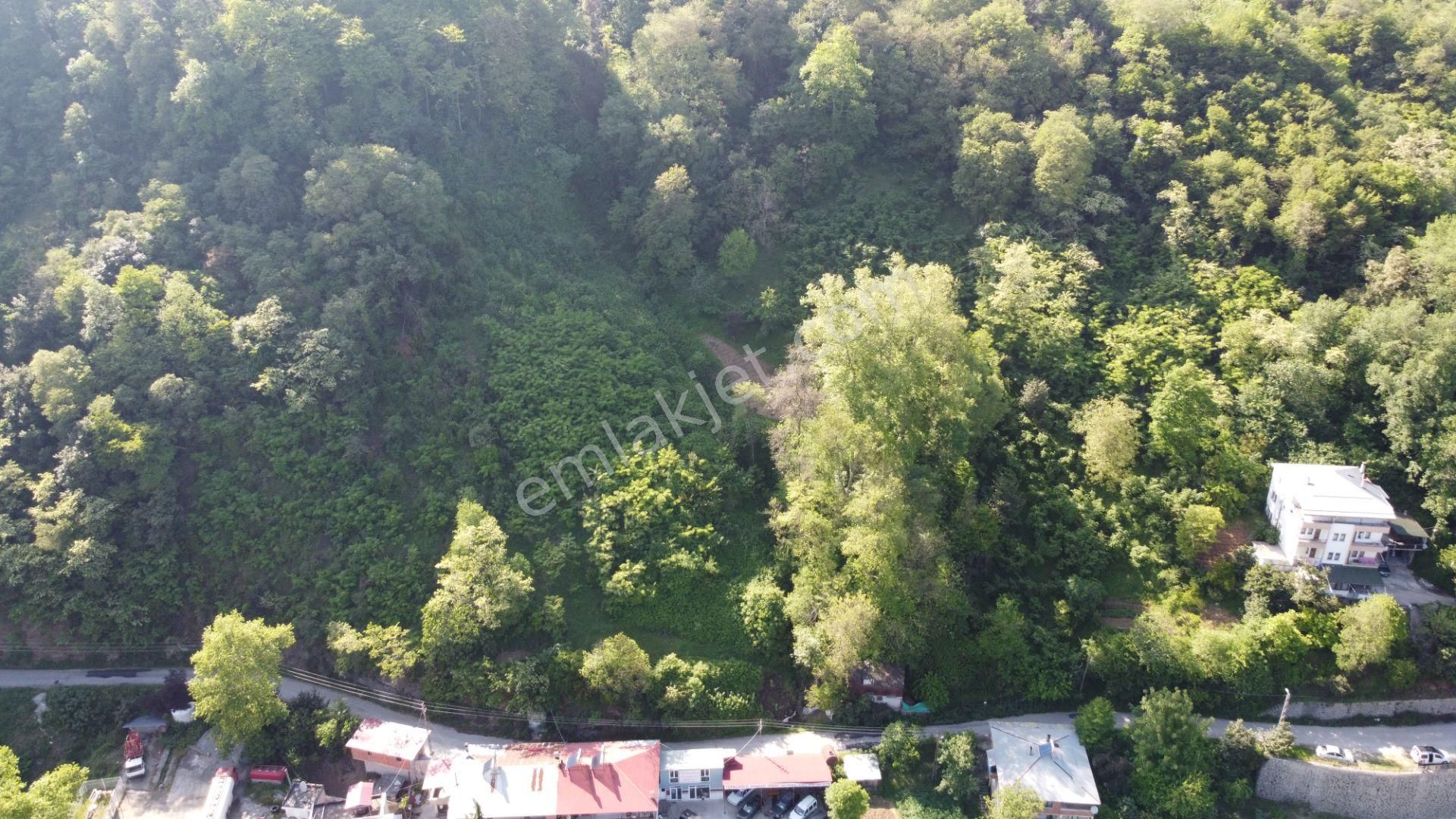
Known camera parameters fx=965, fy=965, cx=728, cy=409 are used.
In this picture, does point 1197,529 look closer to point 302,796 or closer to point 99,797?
point 302,796

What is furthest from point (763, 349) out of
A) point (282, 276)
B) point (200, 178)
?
point (200, 178)

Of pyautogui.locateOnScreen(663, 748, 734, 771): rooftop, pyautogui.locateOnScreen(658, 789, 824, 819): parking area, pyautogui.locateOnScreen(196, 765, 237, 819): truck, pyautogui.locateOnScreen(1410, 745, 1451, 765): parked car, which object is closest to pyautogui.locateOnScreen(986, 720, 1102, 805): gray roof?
pyautogui.locateOnScreen(658, 789, 824, 819): parking area

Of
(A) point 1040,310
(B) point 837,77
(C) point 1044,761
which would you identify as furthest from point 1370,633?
(B) point 837,77

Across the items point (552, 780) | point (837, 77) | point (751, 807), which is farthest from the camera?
point (837, 77)

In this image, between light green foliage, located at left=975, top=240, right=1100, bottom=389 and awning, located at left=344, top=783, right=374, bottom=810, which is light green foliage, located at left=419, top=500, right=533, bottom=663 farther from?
light green foliage, located at left=975, top=240, right=1100, bottom=389

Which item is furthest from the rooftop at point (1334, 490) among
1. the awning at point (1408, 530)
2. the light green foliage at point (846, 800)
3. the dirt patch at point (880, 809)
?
the light green foliage at point (846, 800)

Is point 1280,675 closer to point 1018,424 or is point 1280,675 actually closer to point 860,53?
point 1018,424
